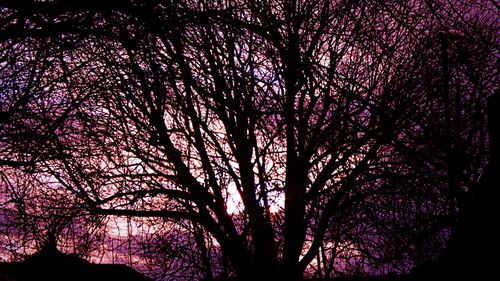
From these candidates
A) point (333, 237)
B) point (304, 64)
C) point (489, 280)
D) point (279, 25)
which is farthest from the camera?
point (333, 237)

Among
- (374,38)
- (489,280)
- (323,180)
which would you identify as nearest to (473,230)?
(489,280)

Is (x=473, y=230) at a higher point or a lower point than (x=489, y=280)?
higher

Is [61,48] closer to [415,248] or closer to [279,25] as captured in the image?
[279,25]

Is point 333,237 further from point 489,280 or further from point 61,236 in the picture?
point 489,280

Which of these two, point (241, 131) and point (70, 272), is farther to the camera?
point (70, 272)

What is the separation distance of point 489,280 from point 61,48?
4266mm

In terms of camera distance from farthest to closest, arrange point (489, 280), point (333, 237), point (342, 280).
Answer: point (342, 280), point (333, 237), point (489, 280)

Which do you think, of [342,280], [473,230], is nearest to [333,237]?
[342,280]

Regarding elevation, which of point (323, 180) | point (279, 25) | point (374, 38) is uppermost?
point (323, 180)

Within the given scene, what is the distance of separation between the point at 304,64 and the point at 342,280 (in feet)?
35.0

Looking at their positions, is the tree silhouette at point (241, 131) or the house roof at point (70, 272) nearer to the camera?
the tree silhouette at point (241, 131)

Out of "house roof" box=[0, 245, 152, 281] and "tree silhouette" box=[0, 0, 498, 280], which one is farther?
"house roof" box=[0, 245, 152, 281]

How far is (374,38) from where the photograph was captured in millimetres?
2873

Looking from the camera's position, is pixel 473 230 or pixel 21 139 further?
pixel 21 139
